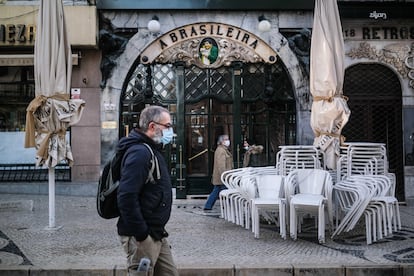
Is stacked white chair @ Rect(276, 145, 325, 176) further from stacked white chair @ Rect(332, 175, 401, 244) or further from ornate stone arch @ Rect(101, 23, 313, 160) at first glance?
ornate stone arch @ Rect(101, 23, 313, 160)

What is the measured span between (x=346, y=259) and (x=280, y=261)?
2.89 ft

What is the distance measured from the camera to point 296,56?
13.9m

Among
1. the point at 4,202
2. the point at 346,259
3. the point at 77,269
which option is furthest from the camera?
the point at 4,202

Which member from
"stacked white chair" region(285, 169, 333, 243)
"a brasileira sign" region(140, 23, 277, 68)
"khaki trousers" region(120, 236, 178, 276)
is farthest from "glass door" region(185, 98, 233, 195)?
"khaki trousers" region(120, 236, 178, 276)

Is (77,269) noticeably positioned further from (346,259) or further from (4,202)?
(4,202)

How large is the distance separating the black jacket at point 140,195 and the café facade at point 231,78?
942 centimetres

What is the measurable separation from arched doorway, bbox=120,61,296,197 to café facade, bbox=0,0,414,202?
0.09 ft

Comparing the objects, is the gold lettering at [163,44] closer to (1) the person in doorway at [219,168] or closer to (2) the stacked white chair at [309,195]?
(1) the person in doorway at [219,168]

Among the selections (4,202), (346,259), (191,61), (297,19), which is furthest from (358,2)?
(4,202)

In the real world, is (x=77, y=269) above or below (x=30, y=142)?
below

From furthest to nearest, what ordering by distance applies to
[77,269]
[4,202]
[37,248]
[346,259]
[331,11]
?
[4,202] → [331,11] → [37,248] → [346,259] → [77,269]

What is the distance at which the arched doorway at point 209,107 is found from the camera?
1386 centimetres

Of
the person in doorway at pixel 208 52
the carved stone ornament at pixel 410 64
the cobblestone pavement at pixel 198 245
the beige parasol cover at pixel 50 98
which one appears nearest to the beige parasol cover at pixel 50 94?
the beige parasol cover at pixel 50 98

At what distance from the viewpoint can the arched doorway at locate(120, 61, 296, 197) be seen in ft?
45.5
